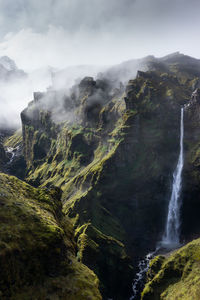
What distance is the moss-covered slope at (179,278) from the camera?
→ 2886 inches

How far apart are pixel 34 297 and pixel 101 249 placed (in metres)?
92.9

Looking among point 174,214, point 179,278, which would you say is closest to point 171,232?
point 174,214

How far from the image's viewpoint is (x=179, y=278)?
8100 cm

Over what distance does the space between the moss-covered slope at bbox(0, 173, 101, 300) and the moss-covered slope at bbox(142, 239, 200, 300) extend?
45.2 meters

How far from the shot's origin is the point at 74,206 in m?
163

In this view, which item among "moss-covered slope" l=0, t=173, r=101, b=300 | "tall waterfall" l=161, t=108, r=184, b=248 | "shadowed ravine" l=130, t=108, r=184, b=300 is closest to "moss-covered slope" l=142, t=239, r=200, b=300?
"shadowed ravine" l=130, t=108, r=184, b=300

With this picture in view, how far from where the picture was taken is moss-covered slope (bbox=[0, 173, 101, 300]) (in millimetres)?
35156

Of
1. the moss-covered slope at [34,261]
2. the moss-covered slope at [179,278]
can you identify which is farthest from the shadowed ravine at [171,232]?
the moss-covered slope at [34,261]

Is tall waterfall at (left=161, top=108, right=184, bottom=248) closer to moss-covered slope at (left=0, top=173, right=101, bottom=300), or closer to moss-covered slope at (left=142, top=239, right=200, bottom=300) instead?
moss-covered slope at (left=142, top=239, right=200, bottom=300)

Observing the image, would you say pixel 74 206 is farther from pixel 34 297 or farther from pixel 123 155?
pixel 34 297

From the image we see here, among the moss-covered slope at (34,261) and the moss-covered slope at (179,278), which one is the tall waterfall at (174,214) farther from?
the moss-covered slope at (34,261)

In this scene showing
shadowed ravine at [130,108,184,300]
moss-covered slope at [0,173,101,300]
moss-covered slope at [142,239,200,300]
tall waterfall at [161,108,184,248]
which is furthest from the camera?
tall waterfall at [161,108,184,248]

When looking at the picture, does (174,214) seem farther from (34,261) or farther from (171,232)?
(34,261)

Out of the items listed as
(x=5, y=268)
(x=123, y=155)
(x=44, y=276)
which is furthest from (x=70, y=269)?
(x=123, y=155)
